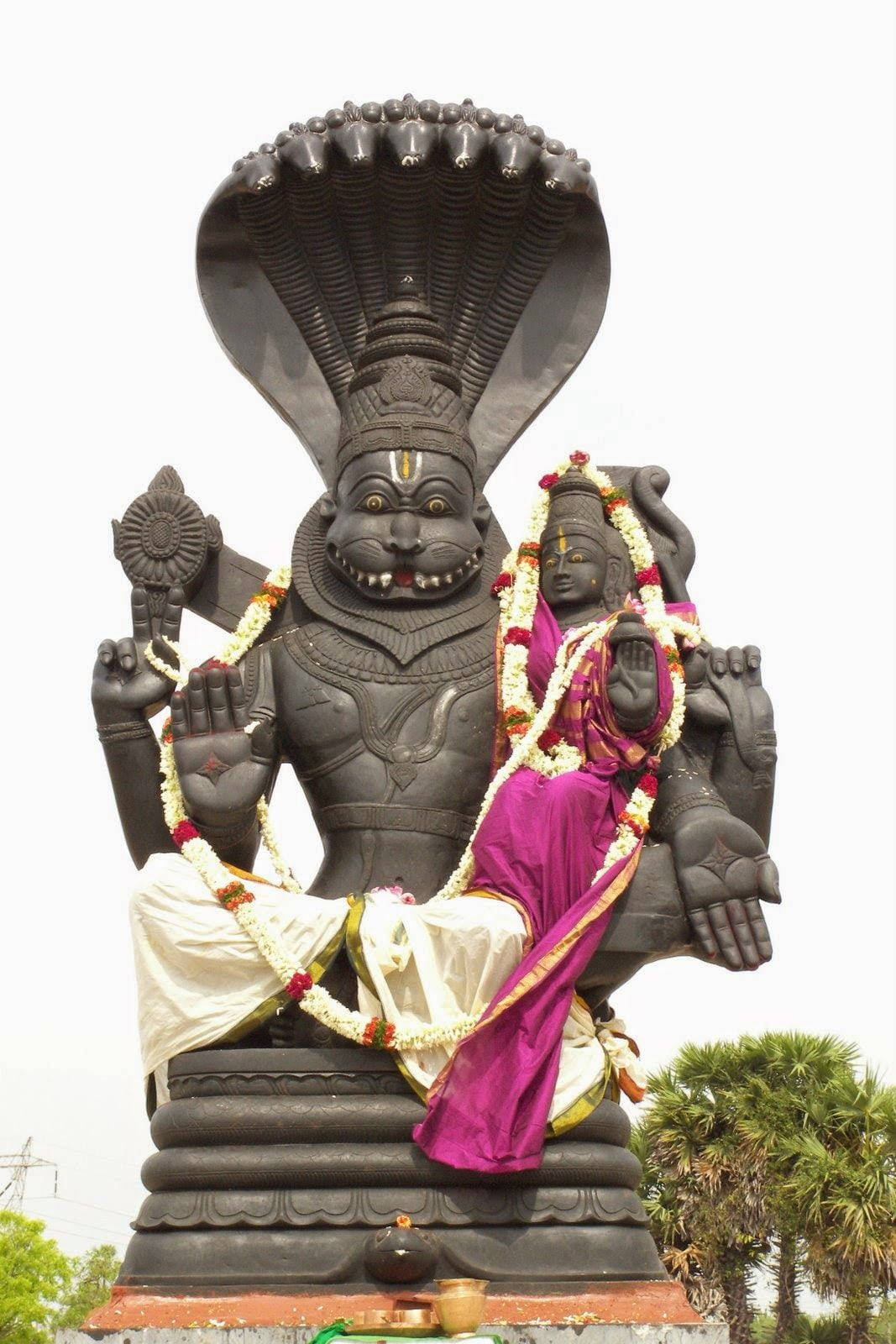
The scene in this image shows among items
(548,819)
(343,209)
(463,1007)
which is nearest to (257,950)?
(463,1007)

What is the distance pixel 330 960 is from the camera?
668 centimetres

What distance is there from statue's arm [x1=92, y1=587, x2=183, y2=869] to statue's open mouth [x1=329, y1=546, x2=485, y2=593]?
93 cm

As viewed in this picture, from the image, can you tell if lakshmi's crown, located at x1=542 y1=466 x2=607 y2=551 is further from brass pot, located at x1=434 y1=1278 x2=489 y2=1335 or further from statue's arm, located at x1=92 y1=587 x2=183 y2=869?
brass pot, located at x1=434 y1=1278 x2=489 y2=1335

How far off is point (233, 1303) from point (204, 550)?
11.3 ft

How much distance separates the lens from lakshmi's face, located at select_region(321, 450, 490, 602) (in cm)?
774

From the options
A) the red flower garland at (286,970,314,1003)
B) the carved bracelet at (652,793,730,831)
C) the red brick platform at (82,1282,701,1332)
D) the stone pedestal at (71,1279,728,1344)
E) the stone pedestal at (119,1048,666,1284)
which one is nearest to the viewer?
the stone pedestal at (71,1279,728,1344)

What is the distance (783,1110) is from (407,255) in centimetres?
808

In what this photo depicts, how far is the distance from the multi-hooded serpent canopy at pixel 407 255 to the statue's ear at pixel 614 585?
3.12ft

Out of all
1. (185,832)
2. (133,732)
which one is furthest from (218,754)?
(133,732)

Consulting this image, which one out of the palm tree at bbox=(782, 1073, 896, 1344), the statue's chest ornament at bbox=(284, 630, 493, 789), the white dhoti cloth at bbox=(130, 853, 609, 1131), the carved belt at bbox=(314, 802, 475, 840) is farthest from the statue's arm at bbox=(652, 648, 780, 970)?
the palm tree at bbox=(782, 1073, 896, 1344)

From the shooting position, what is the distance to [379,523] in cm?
779

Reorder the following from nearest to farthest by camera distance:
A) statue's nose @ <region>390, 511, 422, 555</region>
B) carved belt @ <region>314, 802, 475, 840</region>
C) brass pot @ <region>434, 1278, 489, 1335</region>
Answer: brass pot @ <region>434, 1278, 489, 1335</region>, carved belt @ <region>314, 802, 475, 840</region>, statue's nose @ <region>390, 511, 422, 555</region>

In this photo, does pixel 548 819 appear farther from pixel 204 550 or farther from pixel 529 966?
pixel 204 550

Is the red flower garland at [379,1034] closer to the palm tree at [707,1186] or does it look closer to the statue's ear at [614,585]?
the statue's ear at [614,585]
